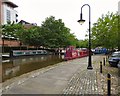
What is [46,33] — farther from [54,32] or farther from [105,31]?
[105,31]

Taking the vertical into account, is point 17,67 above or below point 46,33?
below

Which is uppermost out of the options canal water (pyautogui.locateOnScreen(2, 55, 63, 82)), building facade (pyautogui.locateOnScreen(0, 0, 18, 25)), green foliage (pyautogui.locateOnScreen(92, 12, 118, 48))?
building facade (pyautogui.locateOnScreen(0, 0, 18, 25))

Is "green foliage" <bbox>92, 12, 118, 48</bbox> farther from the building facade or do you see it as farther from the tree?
the building facade

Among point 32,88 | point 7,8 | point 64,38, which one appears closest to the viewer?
point 32,88

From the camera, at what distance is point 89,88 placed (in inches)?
393

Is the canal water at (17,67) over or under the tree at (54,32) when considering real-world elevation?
under

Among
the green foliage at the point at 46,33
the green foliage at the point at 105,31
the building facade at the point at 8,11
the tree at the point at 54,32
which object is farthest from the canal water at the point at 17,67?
the building facade at the point at 8,11

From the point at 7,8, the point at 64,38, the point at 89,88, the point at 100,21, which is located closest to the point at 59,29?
the point at 64,38

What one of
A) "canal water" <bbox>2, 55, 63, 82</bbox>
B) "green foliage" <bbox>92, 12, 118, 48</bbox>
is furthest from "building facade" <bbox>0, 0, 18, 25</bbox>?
"canal water" <bbox>2, 55, 63, 82</bbox>

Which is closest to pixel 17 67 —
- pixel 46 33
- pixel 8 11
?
pixel 46 33

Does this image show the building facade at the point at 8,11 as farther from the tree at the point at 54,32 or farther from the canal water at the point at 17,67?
the canal water at the point at 17,67

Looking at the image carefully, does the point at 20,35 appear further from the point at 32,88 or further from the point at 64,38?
the point at 32,88

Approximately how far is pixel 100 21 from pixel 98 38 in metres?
2.63

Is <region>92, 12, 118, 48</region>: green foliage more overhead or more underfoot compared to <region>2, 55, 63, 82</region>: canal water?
more overhead
